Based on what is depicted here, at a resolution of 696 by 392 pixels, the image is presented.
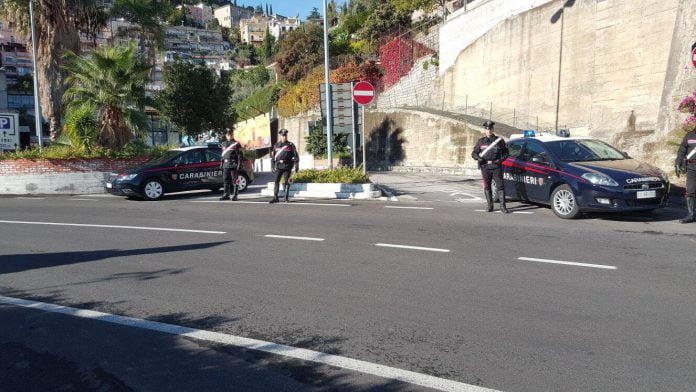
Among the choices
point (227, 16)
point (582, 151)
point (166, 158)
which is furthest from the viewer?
point (227, 16)

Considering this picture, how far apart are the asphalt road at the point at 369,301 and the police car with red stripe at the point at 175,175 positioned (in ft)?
16.2

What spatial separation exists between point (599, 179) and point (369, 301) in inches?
235

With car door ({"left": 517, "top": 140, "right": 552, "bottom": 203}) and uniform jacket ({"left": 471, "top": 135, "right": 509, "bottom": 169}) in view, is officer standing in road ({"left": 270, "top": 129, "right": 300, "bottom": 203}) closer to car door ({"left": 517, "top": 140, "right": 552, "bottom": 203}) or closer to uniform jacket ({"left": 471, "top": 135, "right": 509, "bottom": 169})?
uniform jacket ({"left": 471, "top": 135, "right": 509, "bottom": 169})

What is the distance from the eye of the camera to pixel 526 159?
11016 millimetres

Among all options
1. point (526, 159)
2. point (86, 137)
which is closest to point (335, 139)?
point (86, 137)

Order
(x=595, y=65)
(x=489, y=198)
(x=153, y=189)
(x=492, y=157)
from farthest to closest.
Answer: (x=595, y=65), (x=153, y=189), (x=489, y=198), (x=492, y=157)

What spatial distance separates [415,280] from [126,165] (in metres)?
15.3

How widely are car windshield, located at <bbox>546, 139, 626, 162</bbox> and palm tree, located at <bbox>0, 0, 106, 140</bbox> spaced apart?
Answer: 19634mm

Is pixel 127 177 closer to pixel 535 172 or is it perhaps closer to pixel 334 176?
pixel 334 176

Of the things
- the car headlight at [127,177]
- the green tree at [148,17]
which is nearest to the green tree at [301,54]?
the green tree at [148,17]

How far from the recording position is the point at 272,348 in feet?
13.6

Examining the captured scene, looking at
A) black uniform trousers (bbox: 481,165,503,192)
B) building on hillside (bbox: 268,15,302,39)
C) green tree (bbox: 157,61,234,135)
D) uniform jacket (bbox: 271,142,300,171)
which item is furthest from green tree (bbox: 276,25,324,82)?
building on hillside (bbox: 268,15,302,39)

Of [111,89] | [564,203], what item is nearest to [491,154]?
[564,203]

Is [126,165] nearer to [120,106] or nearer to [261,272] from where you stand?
[120,106]
